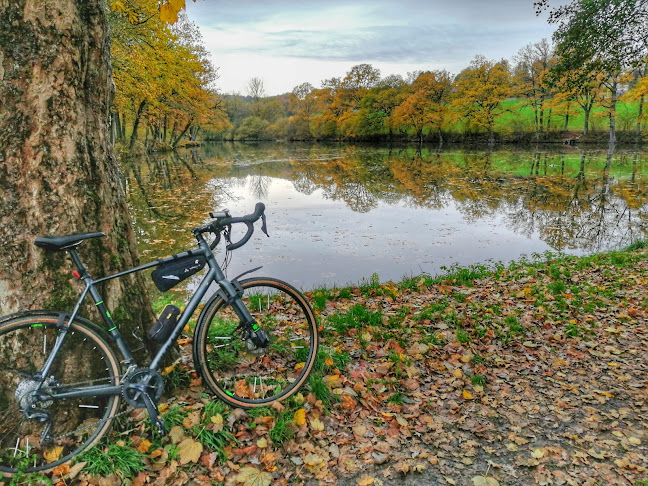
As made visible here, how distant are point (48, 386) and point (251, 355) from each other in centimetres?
155

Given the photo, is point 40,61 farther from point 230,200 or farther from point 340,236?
point 230,200

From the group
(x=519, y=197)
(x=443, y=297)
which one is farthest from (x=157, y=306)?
(x=519, y=197)

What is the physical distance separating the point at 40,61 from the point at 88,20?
0.50 metres

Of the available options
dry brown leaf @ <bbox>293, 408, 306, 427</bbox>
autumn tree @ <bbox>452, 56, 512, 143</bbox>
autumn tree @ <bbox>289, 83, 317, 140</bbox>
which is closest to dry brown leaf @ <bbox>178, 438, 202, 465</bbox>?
dry brown leaf @ <bbox>293, 408, 306, 427</bbox>

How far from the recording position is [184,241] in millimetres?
10484

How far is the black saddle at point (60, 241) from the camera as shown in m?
2.66

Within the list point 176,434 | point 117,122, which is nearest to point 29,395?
point 176,434

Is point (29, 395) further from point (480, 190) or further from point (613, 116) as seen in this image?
point (613, 116)

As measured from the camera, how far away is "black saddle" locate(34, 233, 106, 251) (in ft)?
8.73

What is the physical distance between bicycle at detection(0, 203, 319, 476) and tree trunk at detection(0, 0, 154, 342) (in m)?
0.25

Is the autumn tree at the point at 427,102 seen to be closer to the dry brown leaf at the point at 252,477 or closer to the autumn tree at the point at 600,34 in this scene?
the autumn tree at the point at 600,34

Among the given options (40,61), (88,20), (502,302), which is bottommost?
(502,302)

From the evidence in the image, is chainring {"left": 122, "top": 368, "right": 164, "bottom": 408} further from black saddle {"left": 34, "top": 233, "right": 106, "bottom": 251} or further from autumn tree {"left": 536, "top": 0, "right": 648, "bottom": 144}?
autumn tree {"left": 536, "top": 0, "right": 648, "bottom": 144}

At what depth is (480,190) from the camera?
18766 millimetres
